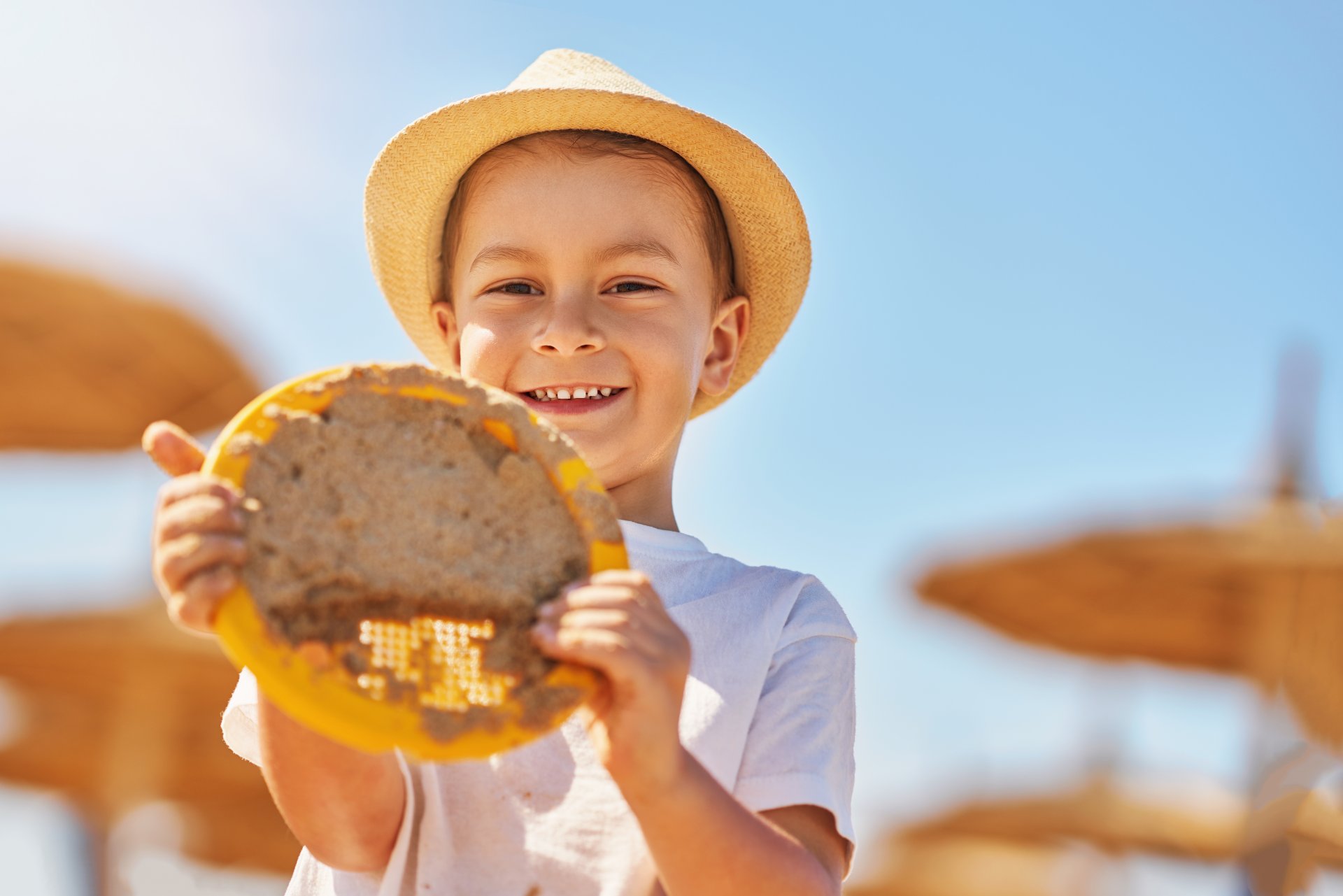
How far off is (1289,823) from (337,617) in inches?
267

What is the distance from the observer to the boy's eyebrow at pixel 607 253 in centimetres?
216

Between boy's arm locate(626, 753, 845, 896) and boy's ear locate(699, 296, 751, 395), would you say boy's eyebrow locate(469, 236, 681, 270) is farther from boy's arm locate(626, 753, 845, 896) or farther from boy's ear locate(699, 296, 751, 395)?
boy's arm locate(626, 753, 845, 896)

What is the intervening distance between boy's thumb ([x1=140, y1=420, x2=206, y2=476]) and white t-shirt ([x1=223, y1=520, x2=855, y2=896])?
1.66 ft

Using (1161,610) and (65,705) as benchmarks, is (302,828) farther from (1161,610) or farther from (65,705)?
(1161,610)

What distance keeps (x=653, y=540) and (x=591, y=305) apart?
0.40 metres

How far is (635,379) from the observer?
218cm

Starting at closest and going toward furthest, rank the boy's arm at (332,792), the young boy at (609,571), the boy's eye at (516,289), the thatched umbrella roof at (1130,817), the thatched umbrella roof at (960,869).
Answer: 1. the young boy at (609,571)
2. the boy's arm at (332,792)
3. the boy's eye at (516,289)
4. the thatched umbrella roof at (1130,817)
5. the thatched umbrella roof at (960,869)

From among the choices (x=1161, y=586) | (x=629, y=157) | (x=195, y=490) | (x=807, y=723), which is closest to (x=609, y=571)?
(x=195, y=490)

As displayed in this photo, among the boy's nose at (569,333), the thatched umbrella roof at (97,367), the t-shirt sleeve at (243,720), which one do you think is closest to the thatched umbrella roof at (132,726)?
the thatched umbrella roof at (97,367)

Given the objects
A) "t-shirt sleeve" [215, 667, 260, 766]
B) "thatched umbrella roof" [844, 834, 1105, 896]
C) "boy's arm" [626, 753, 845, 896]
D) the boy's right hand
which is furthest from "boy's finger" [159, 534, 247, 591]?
"thatched umbrella roof" [844, 834, 1105, 896]

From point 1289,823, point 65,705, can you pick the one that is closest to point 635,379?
point 1289,823

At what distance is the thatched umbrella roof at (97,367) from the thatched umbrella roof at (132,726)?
99cm

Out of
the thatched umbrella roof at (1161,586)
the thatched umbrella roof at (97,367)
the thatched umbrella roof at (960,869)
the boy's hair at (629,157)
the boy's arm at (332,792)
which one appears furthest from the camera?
the thatched umbrella roof at (960,869)

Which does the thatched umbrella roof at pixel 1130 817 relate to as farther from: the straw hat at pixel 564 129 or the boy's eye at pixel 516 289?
the boy's eye at pixel 516 289
